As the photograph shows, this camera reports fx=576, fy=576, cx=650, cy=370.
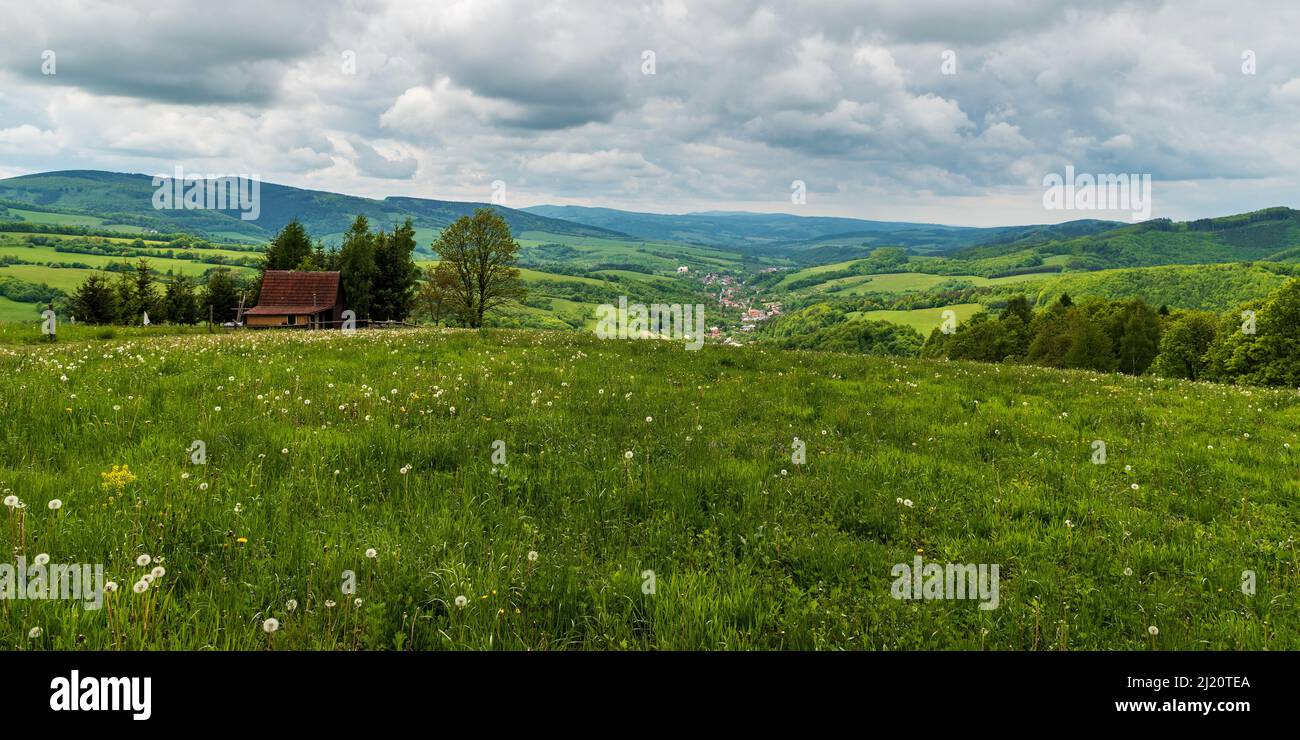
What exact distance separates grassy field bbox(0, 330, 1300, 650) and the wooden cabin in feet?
215

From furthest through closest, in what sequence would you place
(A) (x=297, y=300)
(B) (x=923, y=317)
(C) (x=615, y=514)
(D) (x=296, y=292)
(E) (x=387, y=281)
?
(B) (x=923, y=317) → (E) (x=387, y=281) → (D) (x=296, y=292) → (A) (x=297, y=300) → (C) (x=615, y=514)

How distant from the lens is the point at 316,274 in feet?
242

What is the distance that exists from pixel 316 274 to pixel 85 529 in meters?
80.0

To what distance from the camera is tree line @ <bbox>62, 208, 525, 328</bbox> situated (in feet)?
232

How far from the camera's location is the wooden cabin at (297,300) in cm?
6950

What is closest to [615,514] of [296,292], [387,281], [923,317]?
[387,281]

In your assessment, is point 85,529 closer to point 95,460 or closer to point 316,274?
point 95,460

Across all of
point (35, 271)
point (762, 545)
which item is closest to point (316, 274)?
point (762, 545)

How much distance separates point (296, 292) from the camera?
71688 millimetres

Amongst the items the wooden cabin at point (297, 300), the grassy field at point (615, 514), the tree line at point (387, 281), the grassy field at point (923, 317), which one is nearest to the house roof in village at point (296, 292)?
the wooden cabin at point (297, 300)

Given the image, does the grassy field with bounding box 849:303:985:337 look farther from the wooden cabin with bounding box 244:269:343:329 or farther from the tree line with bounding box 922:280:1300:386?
the wooden cabin with bounding box 244:269:343:329

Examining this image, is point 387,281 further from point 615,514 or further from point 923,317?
point 923,317

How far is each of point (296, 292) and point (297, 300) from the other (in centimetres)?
129

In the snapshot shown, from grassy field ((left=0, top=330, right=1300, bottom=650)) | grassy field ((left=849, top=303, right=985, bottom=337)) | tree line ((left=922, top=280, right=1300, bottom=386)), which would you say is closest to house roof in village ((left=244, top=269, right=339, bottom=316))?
grassy field ((left=0, top=330, right=1300, bottom=650))
